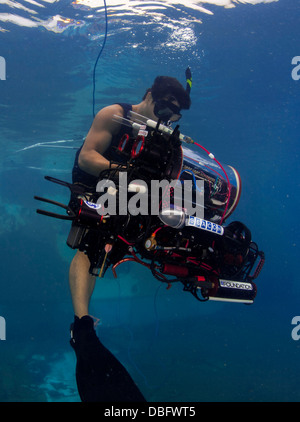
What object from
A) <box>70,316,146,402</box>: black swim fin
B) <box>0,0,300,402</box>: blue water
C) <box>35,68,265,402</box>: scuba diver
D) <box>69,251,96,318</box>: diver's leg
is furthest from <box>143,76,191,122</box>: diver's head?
<box>0,0,300,402</box>: blue water

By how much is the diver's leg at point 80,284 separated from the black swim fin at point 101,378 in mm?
1084

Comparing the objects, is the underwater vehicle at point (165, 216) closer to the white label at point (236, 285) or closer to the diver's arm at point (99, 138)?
the white label at point (236, 285)

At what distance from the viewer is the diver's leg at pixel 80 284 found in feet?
13.0

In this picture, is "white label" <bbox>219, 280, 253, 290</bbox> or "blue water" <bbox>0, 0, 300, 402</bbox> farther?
"blue water" <bbox>0, 0, 300, 402</bbox>

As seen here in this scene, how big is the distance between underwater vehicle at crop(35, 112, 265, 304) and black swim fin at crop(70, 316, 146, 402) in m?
0.92

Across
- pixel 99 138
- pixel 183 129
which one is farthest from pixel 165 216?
pixel 183 129

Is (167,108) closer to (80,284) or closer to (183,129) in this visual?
(80,284)

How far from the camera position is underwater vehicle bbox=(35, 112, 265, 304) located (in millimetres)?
2883

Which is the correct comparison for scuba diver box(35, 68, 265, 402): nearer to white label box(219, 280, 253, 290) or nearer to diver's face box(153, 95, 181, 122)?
white label box(219, 280, 253, 290)

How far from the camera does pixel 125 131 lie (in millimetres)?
4215

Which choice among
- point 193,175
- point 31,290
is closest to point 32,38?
point 193,175

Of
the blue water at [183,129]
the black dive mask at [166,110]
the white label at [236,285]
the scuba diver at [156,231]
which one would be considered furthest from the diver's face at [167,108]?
the blue water at [183,129]

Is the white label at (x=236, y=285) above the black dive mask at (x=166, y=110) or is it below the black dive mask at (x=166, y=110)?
below
